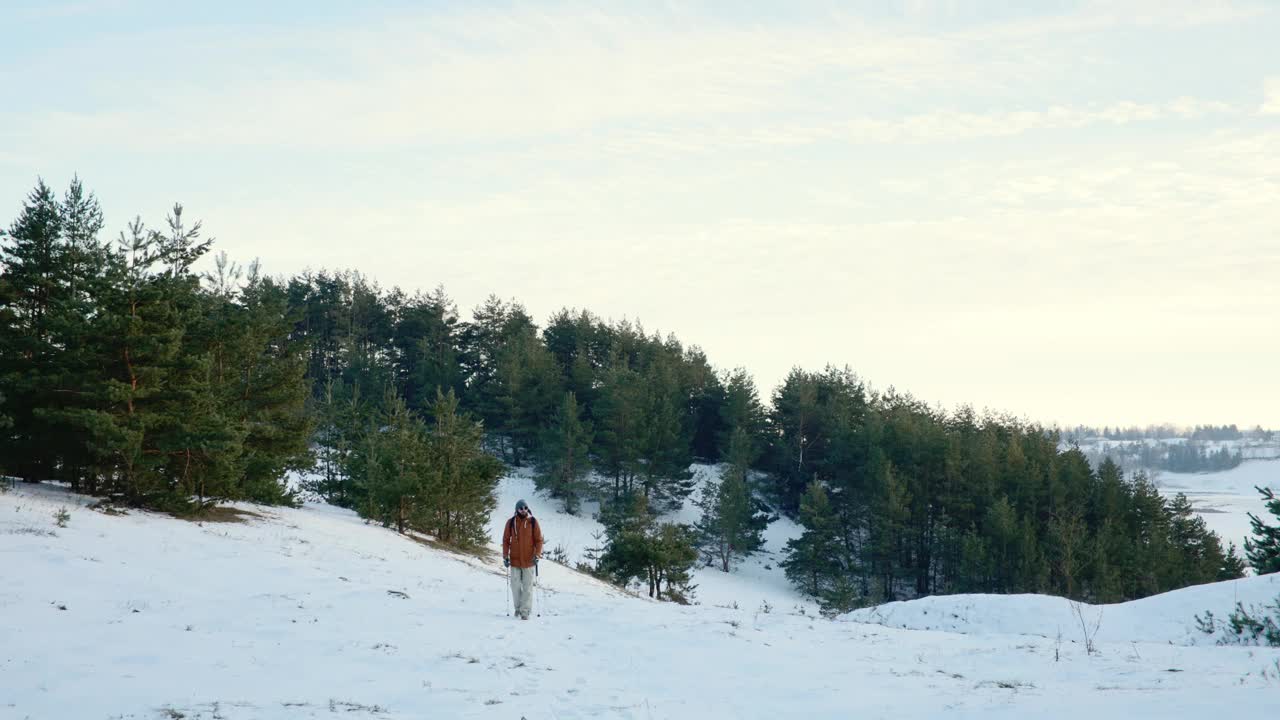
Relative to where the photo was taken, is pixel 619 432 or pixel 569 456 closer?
pixel 569 456

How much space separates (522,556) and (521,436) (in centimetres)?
5659

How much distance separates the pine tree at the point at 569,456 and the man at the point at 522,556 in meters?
47.3

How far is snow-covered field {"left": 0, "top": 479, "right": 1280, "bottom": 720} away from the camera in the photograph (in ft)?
26.1

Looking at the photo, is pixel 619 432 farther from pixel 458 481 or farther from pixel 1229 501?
pixel 1229 501

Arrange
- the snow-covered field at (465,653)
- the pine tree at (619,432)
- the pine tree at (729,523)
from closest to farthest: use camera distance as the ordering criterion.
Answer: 1. the snow-covered field at (465,653)
2. the pine tree at (729,523)
3. the pine tree at (619,432)

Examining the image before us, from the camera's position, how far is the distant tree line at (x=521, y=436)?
19.9m

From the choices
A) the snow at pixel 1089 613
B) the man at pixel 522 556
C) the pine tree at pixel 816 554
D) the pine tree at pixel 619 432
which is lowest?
the pine tree at pixel 816 554

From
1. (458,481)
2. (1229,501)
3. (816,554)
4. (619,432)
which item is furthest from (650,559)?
(1229,501)

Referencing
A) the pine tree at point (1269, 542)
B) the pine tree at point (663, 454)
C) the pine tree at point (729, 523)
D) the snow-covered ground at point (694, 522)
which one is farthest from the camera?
the pine tree at point (663, 454)

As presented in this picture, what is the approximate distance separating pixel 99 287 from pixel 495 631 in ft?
47.3

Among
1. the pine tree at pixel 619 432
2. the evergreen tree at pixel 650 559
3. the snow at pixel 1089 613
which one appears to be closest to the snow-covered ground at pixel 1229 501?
the pine tree at pixel 619 432

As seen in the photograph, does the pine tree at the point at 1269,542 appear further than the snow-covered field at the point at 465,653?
Yes

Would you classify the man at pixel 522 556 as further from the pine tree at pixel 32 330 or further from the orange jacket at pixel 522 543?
the pine tree at pixel 32 330

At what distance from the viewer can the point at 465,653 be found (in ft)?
34.4
